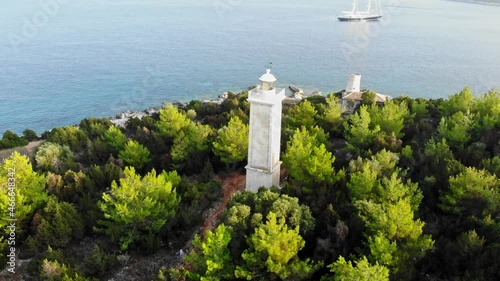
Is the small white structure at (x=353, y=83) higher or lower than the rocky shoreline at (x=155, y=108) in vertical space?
higher

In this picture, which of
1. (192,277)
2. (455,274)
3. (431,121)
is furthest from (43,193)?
(431,121)

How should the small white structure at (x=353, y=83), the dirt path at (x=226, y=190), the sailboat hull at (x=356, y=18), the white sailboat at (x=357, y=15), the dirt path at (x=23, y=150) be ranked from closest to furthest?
the dirt path at (x=226, y=190) → the dirt path at (x=23, y=150) → the small white structure at (x=353, y=83) → the sailboat hull at (x=356, y=18) → the white sailboat at (x=357, y=15)

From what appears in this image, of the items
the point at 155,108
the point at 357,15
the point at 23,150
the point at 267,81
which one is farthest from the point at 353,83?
the point at 357,15

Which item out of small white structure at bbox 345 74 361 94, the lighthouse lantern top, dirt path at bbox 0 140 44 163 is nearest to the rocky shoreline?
small white structure at bbox 345 74 361 94

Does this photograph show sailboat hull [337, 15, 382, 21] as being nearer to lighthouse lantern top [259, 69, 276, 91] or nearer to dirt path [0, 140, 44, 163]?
dirt path [0, 140, 44, 163]

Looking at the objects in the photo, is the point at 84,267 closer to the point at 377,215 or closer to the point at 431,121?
the point at 377,215

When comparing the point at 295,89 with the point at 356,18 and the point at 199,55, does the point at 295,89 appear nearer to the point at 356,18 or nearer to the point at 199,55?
the point at 199,55

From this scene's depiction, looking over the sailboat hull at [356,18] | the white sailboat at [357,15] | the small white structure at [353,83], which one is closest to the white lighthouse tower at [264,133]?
the small white structure at [353,83]

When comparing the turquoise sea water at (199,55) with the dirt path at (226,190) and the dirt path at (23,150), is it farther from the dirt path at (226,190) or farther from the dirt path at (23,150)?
the dirt path at (226,190)
